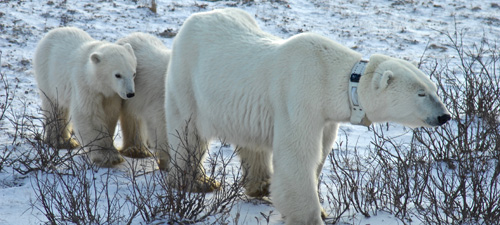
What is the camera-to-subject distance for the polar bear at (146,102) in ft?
18.7

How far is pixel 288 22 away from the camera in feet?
37.1

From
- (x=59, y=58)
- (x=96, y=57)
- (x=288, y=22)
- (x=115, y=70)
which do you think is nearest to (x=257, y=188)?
(x=115, y=70)

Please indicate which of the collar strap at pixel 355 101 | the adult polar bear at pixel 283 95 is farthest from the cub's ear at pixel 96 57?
the collar strap at pixel 355 101

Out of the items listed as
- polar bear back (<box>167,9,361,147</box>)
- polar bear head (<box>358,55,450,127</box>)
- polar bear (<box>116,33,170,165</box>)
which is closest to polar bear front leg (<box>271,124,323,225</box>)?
polar bear back (<box>167,9,361,147</box>)

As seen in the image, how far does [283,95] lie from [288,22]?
761 centimetres

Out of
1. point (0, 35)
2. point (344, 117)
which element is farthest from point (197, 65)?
point (0, 35)

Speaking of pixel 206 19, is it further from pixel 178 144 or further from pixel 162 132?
pixel 162 132

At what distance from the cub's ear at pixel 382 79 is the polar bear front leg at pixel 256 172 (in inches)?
60.9

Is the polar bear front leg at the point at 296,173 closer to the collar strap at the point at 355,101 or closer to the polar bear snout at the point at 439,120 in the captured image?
the collar strap at the point at 355,101

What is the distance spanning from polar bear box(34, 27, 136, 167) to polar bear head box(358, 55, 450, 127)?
2.61m

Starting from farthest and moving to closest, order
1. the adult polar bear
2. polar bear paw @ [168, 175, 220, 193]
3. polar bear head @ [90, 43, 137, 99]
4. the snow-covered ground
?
the snow-covered ground < polar bear head @ [90, 43, 137, 99] < polar bear paw @ [168, 175, 220, 193] < the adult polar bear

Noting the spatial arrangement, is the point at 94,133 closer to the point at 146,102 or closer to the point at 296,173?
the point at 146,102

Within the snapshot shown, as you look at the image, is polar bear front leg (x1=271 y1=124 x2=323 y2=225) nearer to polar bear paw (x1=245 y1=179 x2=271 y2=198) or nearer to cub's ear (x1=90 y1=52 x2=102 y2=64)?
polar bear paw (x1=245 y1=179 x2=271 y2=198)

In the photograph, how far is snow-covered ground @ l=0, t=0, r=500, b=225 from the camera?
30.7 feet
